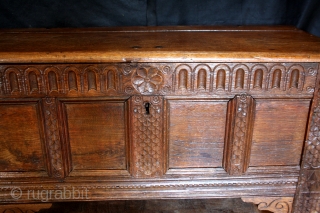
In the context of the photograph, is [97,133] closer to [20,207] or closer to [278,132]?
[20,207]

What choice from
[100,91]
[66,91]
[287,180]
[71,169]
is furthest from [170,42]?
[287,180]

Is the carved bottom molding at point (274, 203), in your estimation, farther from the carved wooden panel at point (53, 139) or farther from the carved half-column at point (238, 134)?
the carved wooden panel at point (53, 139)

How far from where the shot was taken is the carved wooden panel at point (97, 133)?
138 cm

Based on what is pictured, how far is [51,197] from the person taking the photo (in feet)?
4.96

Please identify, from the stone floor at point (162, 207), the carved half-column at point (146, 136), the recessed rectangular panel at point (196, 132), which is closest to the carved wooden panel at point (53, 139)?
the carved half-column at point (146, 136)

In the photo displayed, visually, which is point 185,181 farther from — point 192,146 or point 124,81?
point 124,81

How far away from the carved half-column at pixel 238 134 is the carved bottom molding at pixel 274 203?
0.53 ft

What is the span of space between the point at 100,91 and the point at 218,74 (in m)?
0.47

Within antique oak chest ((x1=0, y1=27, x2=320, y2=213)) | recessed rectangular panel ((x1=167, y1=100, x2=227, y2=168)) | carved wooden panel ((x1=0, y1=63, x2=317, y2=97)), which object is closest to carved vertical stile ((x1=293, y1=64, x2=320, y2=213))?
antique oak chest ((x1=0, y1=27, x2=320, y2=213))

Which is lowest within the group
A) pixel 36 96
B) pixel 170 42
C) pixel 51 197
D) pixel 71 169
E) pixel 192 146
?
pixel 51 197

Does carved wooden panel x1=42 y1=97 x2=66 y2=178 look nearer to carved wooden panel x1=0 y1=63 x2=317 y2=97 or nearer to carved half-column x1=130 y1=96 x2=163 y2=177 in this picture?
carved wooden panel x1=0 y1=63 x2=317 y2=97

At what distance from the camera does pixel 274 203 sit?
1564mm

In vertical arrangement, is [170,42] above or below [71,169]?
above

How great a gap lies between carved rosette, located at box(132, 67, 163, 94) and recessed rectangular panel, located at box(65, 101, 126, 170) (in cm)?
11
